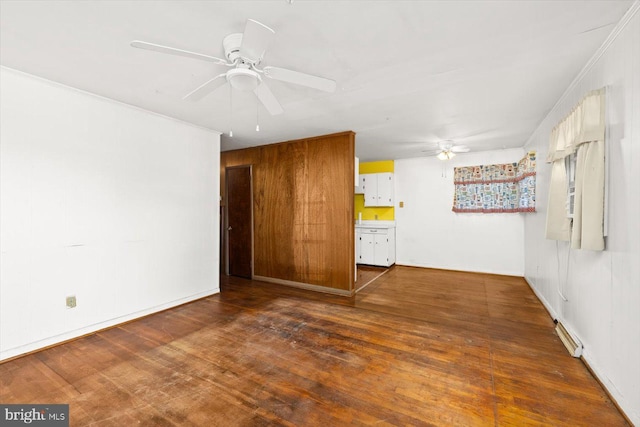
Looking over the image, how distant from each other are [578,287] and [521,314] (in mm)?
1071

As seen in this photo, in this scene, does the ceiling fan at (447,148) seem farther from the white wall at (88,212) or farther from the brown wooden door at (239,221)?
the white wall at (88,212)

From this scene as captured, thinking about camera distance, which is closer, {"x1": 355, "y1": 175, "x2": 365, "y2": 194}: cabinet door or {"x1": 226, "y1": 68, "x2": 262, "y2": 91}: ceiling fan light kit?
{"x1": 226, "y1": 68, "x2": 262, "y2": 91}: ceiling fan light kit

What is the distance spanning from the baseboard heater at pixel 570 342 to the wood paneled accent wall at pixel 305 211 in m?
2.39

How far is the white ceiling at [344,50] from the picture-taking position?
63.0 inches

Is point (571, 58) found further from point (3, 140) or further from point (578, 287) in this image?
point (3, 140)

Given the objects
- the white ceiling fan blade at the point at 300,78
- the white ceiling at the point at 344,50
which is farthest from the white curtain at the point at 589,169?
the white ceiling fan blade at the point at 300,78

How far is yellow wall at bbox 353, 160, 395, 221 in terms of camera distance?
6.36m

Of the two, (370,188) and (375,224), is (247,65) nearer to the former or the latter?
(370,188)

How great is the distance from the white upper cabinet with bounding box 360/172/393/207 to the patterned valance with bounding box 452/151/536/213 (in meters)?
1.36

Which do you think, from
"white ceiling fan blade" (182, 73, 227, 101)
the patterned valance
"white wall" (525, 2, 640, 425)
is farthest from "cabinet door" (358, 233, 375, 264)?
"white ceiling fan blade" (182, 73, 227, 101)

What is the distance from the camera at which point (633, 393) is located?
159 centimetres

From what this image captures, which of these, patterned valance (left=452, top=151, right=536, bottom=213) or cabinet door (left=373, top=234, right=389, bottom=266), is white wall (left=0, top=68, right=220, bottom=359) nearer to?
cabinet door (left=373, top=234, right=389, bottom=266)

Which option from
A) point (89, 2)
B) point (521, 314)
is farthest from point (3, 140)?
point (521, 314)

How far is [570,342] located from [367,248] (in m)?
3.91
